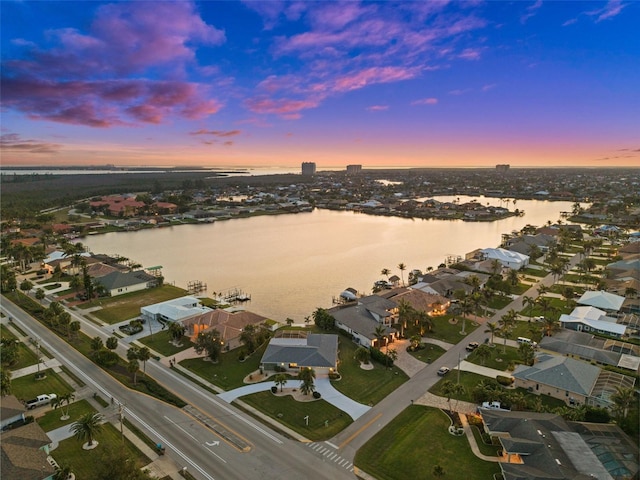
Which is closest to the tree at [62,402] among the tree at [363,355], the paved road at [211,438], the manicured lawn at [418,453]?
the paved road at [211,438]

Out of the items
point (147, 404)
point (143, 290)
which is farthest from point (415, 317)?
point (143, 290)

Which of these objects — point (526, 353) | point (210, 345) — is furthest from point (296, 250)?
point (526, 353)

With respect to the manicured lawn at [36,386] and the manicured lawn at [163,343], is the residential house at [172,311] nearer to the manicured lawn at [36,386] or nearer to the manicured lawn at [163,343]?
the manicured lawn at [163,343]

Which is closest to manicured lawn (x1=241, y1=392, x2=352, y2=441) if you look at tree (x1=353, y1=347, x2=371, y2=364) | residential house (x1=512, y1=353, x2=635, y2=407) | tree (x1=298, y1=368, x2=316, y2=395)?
tree (x1=298, y1=368, x2=316, y2=395)

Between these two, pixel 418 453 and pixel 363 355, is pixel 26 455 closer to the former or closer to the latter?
pixel 418 453

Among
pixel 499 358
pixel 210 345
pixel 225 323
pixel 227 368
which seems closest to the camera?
pixel 227 368

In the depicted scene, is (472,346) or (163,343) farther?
(163,343)

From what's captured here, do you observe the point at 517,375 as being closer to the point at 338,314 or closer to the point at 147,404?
the point at 338,314

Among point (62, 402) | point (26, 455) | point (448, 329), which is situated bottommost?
point (448, 329)
